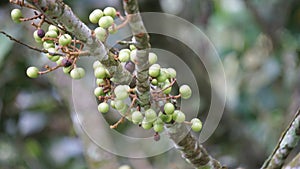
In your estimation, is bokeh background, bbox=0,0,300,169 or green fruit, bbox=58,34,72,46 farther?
bokeh background, bbox=0,0,300,169

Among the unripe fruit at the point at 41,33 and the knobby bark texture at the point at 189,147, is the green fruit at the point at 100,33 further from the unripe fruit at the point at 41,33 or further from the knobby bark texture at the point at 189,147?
the knobby bark texture at the point at 189,147

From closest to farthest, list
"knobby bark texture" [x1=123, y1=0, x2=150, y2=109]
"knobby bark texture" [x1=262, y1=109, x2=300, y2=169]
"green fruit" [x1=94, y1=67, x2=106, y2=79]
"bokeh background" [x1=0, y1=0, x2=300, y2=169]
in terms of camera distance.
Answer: "knobby bark texture" [x1=123, y1=0, x2=150, y2=109] < "green fruit" [x1=94, y1=67, x2=106, y2=79] < "knobby bark texture" [x1=262, y1=109, x2=300, y2=169] < "bokeh background" [x1=0, y1=0, x2=300, y2=169]

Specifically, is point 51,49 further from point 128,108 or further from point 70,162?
point 70,162

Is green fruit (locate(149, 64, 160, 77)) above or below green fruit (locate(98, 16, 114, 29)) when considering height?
below

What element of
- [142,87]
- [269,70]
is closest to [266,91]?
[269,70]

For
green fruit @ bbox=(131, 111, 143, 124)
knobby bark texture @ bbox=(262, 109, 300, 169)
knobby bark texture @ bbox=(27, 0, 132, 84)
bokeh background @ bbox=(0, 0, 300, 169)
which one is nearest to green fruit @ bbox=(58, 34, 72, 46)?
knobby bark texture @ bbox=(27, 0, 132, 84)

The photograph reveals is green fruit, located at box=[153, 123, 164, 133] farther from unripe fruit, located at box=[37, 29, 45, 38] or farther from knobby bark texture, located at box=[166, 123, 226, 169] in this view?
unripe fruit, located at box=[37, 29, 45, 38]
